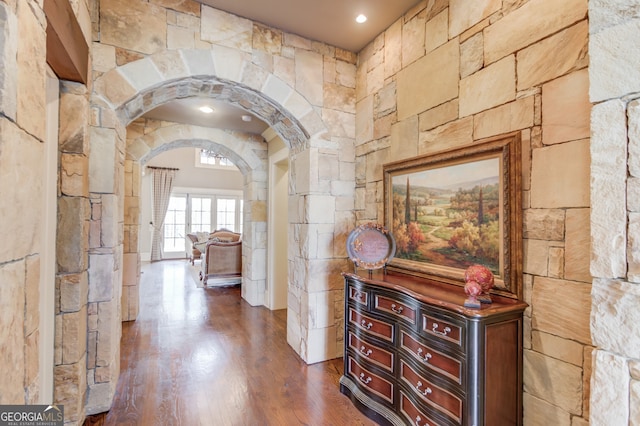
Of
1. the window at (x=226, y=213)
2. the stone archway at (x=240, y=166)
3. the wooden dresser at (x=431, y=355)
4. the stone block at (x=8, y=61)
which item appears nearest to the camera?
the stone block at (x=8, y=61)

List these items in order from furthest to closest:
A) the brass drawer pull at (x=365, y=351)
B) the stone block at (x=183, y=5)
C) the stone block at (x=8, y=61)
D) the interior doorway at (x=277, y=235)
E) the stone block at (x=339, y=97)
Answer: the interior doorway at (x=277, y=235)
the stone block at (x=339, y=97)
the stone block at (x=183, y=5)
the brass drawer pull at (x=365, y=351)
the stone block at (x=8, y=61)

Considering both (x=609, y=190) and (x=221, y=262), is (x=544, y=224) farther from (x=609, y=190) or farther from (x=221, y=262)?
(x=221, y=262)

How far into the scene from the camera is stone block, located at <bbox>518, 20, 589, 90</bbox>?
1.49 meters

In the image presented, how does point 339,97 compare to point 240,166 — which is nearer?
point 339,97

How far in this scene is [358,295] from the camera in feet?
7.91

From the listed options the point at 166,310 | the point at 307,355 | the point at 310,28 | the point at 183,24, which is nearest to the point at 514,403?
the point at 307,355

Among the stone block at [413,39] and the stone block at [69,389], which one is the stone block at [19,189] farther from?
the stone block at [413,39]

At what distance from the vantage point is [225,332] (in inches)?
148

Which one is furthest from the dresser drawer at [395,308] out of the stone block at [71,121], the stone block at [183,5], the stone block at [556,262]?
the stone block at [183,5]

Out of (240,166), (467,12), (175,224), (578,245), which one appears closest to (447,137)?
(467,12)

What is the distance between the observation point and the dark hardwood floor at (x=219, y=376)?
2201 millimetres

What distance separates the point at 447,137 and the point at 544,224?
883 mm

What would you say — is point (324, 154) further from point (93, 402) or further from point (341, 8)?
point (93, 402)

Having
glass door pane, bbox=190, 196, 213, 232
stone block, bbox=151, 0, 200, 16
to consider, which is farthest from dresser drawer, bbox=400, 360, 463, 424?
glass door pane, bbox=190, 196, 213, 232
